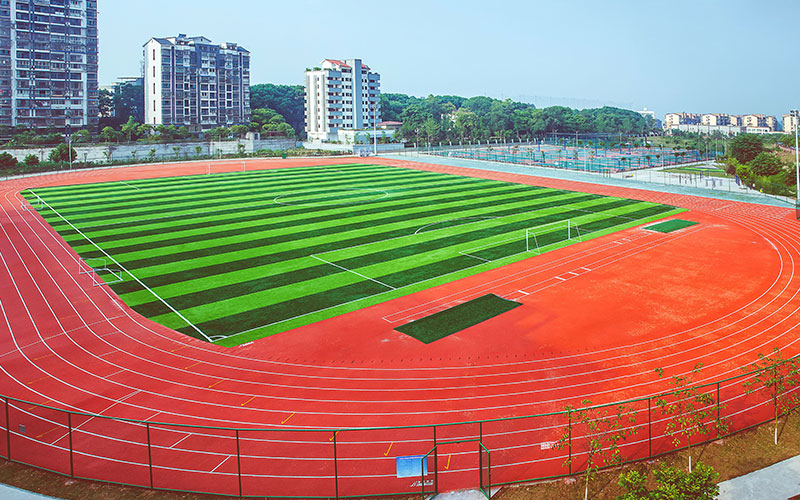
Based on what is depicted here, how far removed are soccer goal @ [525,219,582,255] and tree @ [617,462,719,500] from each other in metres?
18.9

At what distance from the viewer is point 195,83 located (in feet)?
345

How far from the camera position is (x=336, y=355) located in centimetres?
1697

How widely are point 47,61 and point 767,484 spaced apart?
342ft

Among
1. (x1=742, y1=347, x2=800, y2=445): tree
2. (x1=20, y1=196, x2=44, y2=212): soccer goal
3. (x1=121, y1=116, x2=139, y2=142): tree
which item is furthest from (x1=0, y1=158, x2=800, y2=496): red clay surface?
(x1=121, y1=116, x2=139, y2=142): tree

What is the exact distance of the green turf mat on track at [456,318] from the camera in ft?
60.7

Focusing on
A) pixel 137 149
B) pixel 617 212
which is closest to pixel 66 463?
pixel 617 212

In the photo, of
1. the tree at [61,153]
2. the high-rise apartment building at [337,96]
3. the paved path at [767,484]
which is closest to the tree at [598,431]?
the paved path at [767,484]

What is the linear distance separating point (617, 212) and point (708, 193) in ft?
39.8

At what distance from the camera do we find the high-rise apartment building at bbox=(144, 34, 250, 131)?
333ft

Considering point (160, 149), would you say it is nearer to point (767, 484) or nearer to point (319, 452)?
point (319, 452)

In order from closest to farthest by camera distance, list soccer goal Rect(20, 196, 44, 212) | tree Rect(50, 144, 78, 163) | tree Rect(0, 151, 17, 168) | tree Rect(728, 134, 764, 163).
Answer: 1. soccer goal Rect(20, 196, 44, 212)
2. tree Rect(728, 134, 764, 163)
3. tree Rect(0, 151, 17, 168)
4. tree Rect(50, 144, 78, 163)

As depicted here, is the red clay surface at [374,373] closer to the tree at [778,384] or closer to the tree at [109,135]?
the tree at [778,384]

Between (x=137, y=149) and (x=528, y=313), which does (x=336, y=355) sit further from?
(x=137, y=149)

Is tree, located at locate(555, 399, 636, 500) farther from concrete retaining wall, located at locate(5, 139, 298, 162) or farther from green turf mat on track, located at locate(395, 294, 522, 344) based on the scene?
concrete retaining wall, located at locate(5, 139, 298, 162)
